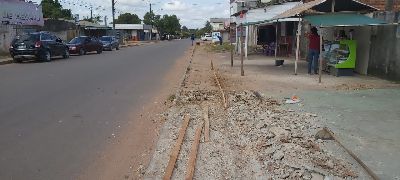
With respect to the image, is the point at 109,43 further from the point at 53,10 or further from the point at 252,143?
the point at 252,143

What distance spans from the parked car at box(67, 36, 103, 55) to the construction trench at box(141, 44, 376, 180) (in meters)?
23.8

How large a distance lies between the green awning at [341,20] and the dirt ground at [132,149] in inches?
271

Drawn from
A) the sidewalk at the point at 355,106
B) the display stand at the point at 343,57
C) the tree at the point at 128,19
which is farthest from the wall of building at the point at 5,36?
the tree at the point at 128,19

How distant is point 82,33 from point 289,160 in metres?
50.8

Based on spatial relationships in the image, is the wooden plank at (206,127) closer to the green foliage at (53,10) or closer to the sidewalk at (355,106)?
the sidewalk at (355,106)

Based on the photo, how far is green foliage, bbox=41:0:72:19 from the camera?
66613mm

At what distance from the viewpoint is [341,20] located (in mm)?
14219

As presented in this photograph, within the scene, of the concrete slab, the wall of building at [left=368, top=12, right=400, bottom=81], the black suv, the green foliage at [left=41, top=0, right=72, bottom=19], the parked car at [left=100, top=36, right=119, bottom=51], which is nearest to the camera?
the concrete slab

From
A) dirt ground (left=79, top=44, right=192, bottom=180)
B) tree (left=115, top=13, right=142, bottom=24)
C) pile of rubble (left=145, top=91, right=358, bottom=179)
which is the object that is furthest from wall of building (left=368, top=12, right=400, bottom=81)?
tree (left=115, top=13, right=142, bottom=24)

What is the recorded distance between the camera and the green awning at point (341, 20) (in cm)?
1366

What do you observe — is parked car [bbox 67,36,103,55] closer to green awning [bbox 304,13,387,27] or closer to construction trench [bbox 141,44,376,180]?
green awning [bbox 304,13,387,27]

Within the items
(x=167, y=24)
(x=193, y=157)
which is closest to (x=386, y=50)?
(x=193, y=157)

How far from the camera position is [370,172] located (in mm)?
4957

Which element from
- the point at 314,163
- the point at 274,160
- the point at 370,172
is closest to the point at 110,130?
the point at 274,160
